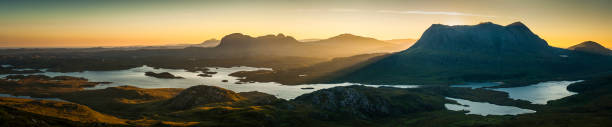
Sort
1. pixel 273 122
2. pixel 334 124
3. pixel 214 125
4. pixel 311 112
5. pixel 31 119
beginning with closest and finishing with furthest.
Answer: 1. pixel 31 119
2. pixel 214 125
3. pixel 273 122
4. pixel 334 124
5. pixel 311 112

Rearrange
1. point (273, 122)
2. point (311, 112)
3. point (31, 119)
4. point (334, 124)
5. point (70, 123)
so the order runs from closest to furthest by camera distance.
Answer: point (31, 119) < point (70, 123) < point (273, 122) < point (334, 124) < point (311, 112)

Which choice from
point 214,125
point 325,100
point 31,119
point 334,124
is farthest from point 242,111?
point 31,119

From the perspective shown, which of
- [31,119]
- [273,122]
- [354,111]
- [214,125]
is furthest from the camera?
[354,111]

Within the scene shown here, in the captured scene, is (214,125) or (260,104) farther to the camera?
(260,104)

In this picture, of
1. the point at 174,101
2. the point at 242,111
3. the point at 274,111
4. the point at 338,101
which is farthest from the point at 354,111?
the point at 174,101

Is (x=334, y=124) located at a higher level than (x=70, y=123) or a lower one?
lower

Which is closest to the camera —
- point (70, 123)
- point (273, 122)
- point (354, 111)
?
point (70, 123)

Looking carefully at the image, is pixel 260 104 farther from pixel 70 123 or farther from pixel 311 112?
pixel 70 123

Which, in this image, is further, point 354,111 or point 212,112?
point 354,111

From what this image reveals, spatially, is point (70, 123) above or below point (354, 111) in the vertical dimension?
above

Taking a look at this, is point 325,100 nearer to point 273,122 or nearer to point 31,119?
point 273,122
